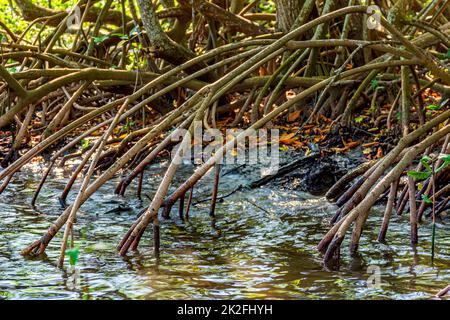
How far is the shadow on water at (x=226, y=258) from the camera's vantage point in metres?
4.15

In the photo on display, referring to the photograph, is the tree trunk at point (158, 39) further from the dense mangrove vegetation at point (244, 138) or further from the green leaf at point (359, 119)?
the green leaf at point (359, 119)

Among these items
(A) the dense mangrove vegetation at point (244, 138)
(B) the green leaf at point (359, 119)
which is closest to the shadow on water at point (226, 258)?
(A) the dense mangrove vegetation at point (244, 138)

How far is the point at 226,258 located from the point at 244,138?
1.17m

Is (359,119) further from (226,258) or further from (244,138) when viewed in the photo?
(226,258)

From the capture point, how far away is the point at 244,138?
5734mm

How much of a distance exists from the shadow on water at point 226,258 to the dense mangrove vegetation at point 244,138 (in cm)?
3

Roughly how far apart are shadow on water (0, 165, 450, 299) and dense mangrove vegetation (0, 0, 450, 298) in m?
0.03

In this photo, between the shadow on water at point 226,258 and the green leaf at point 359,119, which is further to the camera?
the green leaf at point 359,119

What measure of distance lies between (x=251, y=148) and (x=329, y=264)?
9.27 feet

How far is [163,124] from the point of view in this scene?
17.2ft

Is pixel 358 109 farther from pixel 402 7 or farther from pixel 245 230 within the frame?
pixel 245 230

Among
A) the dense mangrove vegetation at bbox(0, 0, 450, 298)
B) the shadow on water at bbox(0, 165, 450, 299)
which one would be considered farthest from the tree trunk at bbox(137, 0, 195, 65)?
the shadow on water at bbox(0, 165, 450, 299)
